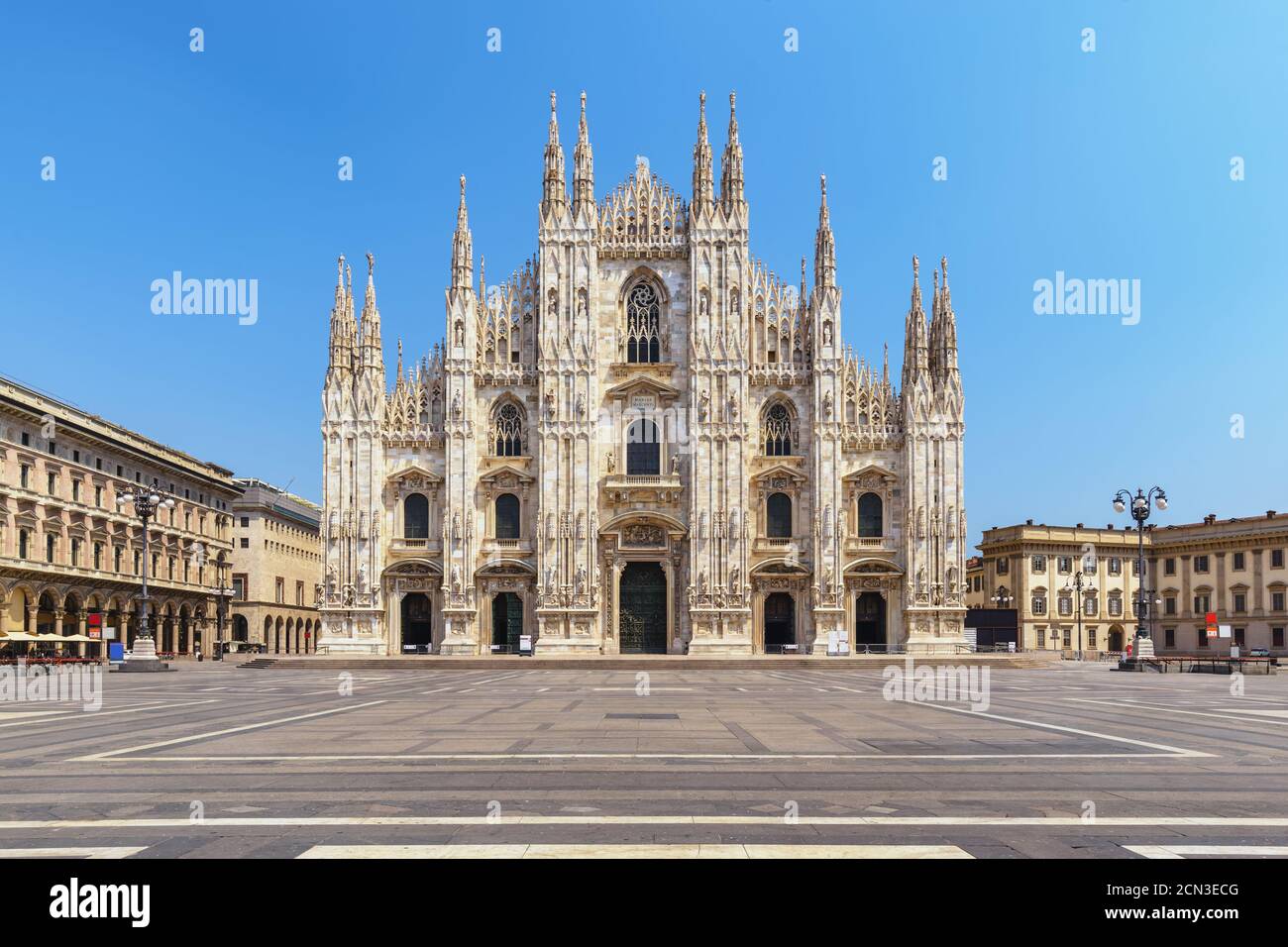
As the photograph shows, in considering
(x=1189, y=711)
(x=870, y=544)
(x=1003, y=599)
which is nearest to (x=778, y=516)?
(x=870, y=544)

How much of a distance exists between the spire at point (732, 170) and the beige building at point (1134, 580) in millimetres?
45460

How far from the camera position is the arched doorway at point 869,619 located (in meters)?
57.7

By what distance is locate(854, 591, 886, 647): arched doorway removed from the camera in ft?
189

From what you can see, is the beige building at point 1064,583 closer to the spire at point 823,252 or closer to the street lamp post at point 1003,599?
the street lamp post at point 1003,599

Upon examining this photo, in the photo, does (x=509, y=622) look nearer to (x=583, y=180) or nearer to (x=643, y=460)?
(x=643, y=460)

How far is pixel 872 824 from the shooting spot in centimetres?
885

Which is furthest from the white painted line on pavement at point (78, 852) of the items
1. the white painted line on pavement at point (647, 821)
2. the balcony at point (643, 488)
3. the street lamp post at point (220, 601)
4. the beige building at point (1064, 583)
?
the beige building at point (1064, 583)

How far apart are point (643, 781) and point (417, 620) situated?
48.4 meters

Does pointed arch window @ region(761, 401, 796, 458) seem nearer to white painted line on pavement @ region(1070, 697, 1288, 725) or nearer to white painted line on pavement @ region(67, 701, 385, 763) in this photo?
white painted line on pavement @ region(1070, 697, 1288, 725)

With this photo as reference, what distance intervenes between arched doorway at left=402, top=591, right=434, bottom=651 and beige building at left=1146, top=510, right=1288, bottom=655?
55.6 metres

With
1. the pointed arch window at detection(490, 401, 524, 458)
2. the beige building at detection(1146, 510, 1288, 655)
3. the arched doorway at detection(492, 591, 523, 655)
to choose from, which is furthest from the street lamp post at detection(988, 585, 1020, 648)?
the pointed arch window at detection(490, 401, 524, 458)
